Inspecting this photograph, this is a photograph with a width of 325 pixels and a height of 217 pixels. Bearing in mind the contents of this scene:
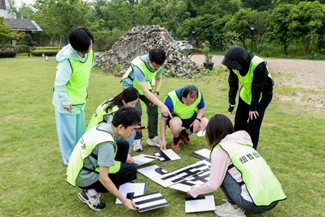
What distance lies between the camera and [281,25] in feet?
70.4

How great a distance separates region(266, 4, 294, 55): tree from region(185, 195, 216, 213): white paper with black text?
840 inches

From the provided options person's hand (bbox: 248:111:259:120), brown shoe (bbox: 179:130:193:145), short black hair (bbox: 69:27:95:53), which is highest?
short black hair (bbox: 69:27:95:53)

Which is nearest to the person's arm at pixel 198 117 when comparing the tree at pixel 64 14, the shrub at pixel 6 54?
the shrub at pixel 6 54

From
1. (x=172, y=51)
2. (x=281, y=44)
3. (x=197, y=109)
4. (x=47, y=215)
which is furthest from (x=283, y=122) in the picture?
(x=281, y=44)

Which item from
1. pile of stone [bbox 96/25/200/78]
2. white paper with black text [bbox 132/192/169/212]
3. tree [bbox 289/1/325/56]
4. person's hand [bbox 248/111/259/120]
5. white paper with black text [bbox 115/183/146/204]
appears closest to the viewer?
white paper with black text [bbox 132/192/169/212]

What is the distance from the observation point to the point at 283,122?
5191 millimetres

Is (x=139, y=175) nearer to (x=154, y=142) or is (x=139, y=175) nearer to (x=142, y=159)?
(x=142, y=159)

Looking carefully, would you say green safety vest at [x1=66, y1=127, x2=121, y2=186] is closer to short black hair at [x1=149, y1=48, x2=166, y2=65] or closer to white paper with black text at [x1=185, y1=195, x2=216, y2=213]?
white paper with black text at [x1=185, y1=195, x2=216, y2=213]

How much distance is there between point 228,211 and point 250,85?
1.38m

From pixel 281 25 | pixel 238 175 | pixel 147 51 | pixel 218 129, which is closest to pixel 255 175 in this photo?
pixel 238 175

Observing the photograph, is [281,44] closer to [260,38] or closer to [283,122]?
[260,38]

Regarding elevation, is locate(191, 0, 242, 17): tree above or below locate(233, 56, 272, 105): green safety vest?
above

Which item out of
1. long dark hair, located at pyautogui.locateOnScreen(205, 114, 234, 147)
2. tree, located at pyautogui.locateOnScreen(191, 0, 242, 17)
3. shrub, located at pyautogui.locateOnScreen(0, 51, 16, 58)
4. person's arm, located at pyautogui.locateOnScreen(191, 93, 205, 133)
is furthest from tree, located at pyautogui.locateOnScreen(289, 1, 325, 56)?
shrub, located at pyautogui.locateOnScreen(0, 51, 16, 58)

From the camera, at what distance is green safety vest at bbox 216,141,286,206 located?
2.07 meters
